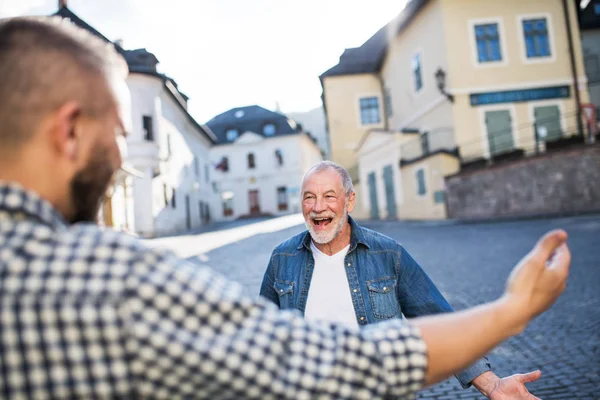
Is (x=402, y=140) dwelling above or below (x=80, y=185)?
above

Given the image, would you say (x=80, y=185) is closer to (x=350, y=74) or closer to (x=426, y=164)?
(x=426, y=164)

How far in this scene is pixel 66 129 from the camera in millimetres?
867

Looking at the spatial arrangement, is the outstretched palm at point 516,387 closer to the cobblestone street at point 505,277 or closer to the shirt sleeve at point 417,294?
Answer: the shirt sleeve at point 417,294

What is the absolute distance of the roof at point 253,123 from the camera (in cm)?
5041

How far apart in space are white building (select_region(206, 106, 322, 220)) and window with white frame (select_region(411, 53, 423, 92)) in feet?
82.0

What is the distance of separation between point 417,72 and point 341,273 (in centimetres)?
2395

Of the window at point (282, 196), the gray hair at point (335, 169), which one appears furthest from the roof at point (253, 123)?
the gray hair at point (335, 169)

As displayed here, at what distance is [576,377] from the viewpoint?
350 cm

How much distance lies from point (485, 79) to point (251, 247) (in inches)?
548

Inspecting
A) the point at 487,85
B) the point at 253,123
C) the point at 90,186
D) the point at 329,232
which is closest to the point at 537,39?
the point at 487,85

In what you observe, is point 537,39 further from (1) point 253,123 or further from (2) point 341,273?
(1) point 253,123

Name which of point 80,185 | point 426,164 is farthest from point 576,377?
point 426,164

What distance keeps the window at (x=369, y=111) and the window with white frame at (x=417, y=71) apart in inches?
222

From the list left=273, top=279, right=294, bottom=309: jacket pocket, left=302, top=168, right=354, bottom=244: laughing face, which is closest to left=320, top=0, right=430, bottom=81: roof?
left=302, top=168, right=354, bottom=244: laughing face
